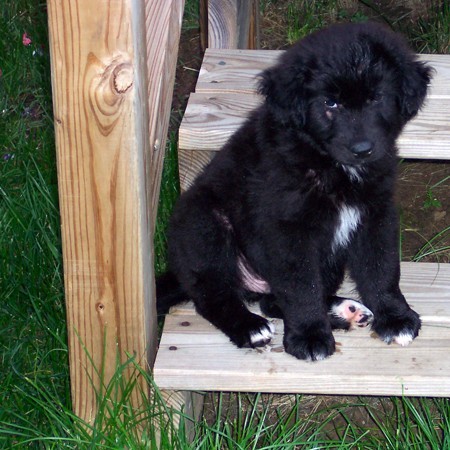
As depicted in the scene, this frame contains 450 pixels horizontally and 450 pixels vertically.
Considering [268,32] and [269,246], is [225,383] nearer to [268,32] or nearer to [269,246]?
[269,246]

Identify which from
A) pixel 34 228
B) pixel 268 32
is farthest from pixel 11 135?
pixel 268 32

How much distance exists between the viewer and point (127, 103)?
233 cm

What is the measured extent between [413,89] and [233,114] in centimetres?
88

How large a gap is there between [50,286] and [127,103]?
1284mm

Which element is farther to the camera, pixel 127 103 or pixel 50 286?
pixel 50 286

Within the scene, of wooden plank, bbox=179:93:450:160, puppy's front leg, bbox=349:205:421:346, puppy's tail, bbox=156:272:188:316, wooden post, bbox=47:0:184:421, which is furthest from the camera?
wooden plank, bbox=179:93:450:160

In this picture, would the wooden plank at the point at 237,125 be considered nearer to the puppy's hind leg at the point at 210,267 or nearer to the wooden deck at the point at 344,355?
the wooden deck at the point at 344,355

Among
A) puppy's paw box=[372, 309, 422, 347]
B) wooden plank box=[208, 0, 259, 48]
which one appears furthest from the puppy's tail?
wooden plank box=[208, 0, 259, 48]

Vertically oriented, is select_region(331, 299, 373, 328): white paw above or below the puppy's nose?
below

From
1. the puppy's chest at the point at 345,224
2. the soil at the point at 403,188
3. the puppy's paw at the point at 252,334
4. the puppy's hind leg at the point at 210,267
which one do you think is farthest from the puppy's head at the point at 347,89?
A: the soil at the point at 403,188

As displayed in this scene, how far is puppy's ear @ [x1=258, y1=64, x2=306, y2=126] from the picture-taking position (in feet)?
8.64

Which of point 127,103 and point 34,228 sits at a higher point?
point 127,103

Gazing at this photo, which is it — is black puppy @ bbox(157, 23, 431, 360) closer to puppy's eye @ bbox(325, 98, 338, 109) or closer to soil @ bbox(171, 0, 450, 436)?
puppy's eye @ bbox(325, 98, 338, 109)

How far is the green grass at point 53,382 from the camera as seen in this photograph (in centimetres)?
259
